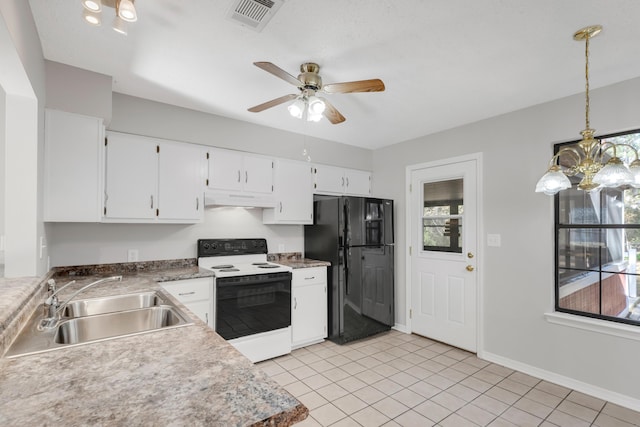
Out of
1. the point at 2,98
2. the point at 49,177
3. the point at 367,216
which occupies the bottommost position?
the point at 367,216

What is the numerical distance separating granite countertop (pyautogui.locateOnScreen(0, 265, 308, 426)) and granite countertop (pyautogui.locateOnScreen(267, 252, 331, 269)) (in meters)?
2.23

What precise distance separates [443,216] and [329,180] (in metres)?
1.47

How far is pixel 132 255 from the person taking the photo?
A: 288 cm

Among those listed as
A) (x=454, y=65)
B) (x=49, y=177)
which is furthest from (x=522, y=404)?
(x=49, y=177)

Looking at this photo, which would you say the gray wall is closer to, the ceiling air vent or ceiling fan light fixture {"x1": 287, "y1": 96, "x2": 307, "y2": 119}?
ceiling fan light fixture {"x1": 287, "y1": 96, "x2": 307, "y2": 119}

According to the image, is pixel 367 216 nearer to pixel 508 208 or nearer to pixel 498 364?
pixel 508 208

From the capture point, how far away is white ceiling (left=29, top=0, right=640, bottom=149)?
1665mm

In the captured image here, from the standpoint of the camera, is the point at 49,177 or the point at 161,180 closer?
the point at 49,177

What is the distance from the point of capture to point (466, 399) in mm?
2449

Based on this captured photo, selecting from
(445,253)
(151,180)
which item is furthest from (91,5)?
(445,253)

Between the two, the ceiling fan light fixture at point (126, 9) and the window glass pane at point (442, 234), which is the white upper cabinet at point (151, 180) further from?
the window glass pane at point (442, 234)

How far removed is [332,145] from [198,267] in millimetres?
2289

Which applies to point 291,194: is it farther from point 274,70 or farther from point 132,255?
point 274,70

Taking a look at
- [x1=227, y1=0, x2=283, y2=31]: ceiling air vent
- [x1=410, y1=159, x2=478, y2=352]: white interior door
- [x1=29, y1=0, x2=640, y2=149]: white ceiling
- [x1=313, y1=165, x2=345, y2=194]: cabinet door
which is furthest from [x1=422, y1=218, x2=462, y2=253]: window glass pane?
[x1=227, y1=0, x2=283, y2=31]: ceiling air vent
